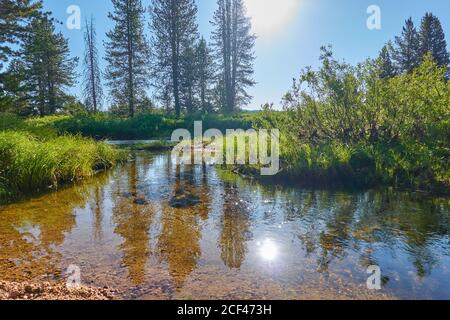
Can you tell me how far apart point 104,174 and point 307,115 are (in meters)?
6.10

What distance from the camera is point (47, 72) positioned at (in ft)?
119

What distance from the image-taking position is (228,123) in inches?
1077

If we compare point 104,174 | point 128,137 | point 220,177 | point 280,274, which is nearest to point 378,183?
point 220,177

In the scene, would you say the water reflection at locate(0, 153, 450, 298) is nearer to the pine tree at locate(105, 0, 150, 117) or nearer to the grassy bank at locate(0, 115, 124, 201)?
the grassy bank at locate(0, 115, 124, 201)

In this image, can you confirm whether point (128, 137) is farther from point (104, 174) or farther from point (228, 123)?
point (104, 174)

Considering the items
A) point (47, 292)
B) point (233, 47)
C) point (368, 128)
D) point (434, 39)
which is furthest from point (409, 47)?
point (47, 292)

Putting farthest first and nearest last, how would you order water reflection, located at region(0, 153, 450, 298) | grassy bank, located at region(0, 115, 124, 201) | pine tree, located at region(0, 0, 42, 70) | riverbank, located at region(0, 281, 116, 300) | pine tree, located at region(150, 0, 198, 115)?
pine tree, located at region(150, 0, 198, 115) → pine tree, located at region(0, 0, 42, 70) → grassy bank, located at region(0, 115, 124, 201) → water reflection, located at region(0, 153, 450, 298) → riverbank, located at region(0, 281, 116, 300)

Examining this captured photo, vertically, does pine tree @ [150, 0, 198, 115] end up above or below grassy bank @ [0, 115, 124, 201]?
above

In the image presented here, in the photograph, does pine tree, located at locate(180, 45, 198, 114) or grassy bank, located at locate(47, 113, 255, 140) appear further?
pine tree, located at locate(180, 45, 198, 114)

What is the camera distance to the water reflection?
350 centimetres

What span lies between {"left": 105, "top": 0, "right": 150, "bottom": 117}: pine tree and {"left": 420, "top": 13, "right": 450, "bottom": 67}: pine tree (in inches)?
1144

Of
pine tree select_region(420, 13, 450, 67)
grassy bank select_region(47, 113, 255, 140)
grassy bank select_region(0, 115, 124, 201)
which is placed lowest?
grassy bank select_region(0, 115, 124, 201)

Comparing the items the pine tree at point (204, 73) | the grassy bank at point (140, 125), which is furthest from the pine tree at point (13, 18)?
the pine tree at point (204, 73)

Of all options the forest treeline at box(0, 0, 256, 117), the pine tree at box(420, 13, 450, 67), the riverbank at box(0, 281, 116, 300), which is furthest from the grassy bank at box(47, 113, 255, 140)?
the pine tree at box(420, 13, 450, 67)
